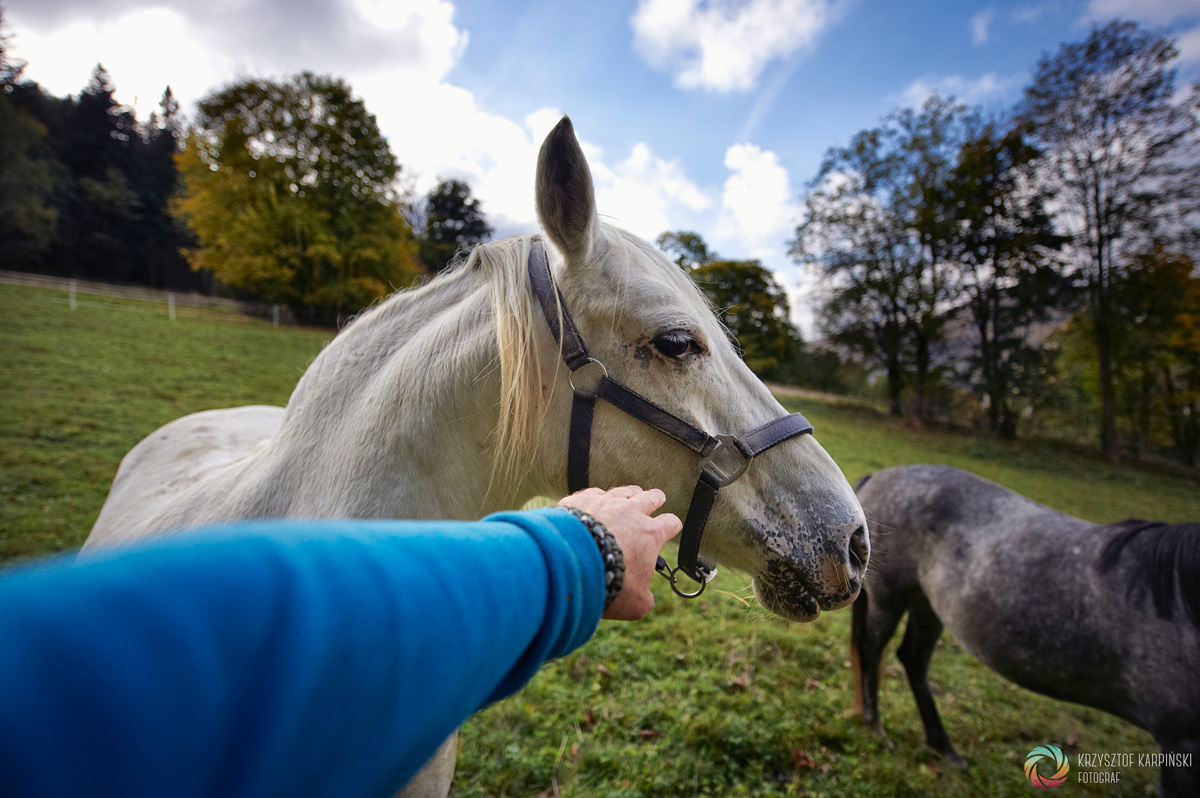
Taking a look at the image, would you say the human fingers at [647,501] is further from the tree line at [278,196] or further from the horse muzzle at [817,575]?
the tree line at [278,196]

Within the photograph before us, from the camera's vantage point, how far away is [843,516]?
4.62 ft

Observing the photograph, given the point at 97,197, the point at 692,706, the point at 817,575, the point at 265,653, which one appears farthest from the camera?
the point at 97,197

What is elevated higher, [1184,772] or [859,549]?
[859,549]

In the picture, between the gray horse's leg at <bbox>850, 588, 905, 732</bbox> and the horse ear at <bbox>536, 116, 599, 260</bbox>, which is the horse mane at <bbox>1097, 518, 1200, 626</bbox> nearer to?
the gray horse's leg at <bbox>850, 588, 905, 732</bbox>

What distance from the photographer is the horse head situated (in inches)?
55.9

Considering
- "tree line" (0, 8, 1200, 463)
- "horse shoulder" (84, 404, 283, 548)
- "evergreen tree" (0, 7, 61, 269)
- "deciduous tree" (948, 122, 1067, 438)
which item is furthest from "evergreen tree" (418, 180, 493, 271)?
"horse shoulder" (84, 404, 283, 548)

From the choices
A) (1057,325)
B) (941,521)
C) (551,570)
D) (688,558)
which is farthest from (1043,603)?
(1057,325)

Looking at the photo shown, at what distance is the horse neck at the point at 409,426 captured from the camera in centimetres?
137

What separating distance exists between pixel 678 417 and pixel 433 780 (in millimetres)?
1375

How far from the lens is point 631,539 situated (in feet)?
3.03

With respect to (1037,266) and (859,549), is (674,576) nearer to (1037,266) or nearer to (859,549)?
(859,549)

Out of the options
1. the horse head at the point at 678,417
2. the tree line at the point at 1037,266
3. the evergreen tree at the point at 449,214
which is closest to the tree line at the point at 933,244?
the tree line at the point at 1037,266

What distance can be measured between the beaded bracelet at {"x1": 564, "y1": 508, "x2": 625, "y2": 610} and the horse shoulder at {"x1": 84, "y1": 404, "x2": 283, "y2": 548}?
71.8 inches

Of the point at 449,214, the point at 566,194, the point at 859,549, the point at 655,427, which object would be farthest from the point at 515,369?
the point at 449,214
